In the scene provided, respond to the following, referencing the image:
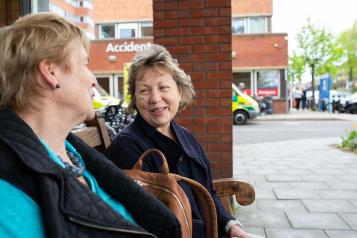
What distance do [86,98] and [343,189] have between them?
200 inches

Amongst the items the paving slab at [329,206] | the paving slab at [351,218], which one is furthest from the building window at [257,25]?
the paving slab at [351,218]

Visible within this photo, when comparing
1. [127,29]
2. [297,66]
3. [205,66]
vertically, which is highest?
[127,29]

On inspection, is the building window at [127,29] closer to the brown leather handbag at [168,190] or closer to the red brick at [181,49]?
the red brick at [181,49]

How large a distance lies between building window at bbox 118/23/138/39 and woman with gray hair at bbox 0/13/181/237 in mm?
27093

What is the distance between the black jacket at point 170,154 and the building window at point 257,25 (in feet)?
81.3

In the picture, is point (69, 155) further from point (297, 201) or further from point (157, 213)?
point (297, 201)

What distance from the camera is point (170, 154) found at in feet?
7.50

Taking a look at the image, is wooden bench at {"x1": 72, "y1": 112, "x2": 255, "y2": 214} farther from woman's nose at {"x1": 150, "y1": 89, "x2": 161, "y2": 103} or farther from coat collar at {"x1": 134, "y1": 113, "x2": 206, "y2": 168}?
woman's nose at {"x1": 150, "y1": 89, "x2": 161, "y2": 103}

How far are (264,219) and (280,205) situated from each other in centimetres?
59

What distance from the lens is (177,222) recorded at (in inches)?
61.7

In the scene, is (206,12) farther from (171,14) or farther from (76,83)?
(76,83)

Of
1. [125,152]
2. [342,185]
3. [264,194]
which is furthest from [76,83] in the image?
[342,185]

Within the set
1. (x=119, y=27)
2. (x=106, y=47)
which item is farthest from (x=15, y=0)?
(x=119, y=27)

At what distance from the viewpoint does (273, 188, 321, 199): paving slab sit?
5.44m
